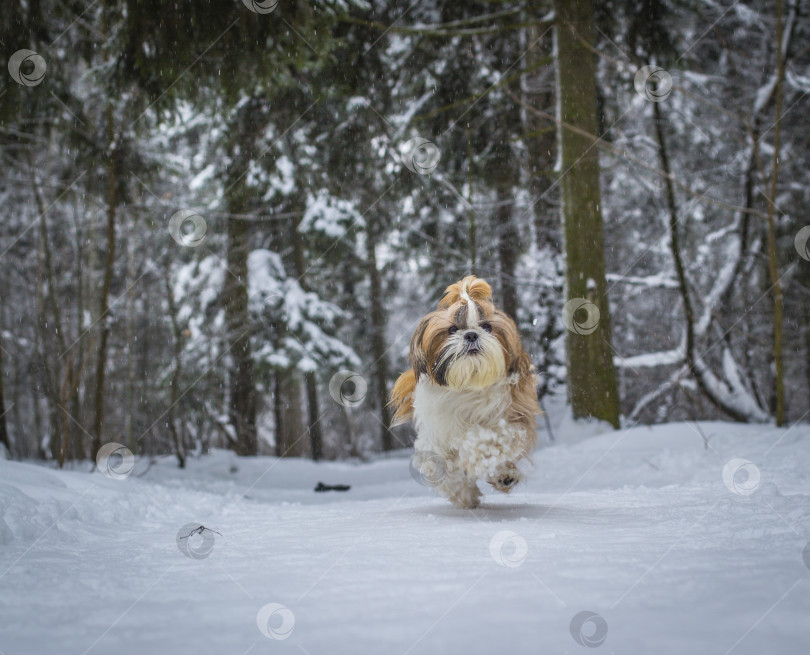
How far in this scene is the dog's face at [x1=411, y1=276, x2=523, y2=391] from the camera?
3.61 m

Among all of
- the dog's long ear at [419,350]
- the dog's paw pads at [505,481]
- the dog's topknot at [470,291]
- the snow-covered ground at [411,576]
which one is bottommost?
the dog's paw pads at [505,481]

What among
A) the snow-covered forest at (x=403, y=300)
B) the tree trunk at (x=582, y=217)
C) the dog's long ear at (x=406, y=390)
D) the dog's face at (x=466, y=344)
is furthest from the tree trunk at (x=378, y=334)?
the dog's face at (x=466, y=344)

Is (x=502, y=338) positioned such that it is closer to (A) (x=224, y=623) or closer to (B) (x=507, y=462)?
(B) (x=507, y=462)

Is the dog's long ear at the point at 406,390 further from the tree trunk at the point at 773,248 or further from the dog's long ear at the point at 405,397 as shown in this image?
the tree trunk at the point at 773,248

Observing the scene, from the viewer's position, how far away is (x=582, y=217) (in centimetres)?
778

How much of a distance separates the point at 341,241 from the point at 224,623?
11.5 m

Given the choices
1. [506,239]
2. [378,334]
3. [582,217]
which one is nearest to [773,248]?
[582,217]

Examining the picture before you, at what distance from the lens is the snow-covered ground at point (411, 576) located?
149 centimetres

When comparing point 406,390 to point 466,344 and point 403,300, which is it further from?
point 403,300

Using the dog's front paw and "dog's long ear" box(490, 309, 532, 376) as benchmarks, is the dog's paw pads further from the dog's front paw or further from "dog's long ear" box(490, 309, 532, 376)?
"dog's long ear" box(490, 309, 532, 376)

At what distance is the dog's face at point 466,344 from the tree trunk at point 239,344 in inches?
346

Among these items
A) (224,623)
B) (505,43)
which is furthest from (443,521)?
(505,43)

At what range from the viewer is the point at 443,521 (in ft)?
11.0

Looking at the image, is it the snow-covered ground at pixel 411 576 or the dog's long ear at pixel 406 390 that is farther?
the dog's long ear at pixel 406 390
